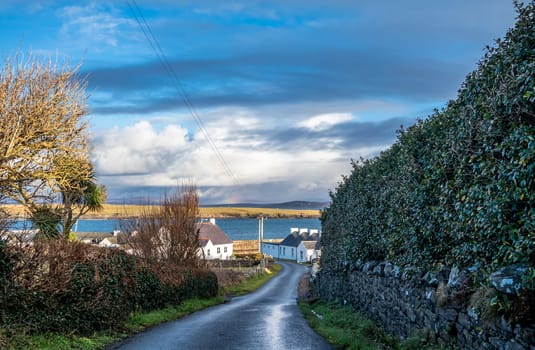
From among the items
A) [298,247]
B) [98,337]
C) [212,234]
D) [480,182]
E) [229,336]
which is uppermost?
[480,182]

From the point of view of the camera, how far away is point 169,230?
103 ft

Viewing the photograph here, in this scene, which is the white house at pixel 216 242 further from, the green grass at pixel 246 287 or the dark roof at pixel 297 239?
the green grass at pixel 246 287

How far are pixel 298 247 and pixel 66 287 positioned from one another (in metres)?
94.7

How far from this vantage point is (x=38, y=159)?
20438 millimetres

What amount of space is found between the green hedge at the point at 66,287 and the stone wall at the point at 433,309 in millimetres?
7253

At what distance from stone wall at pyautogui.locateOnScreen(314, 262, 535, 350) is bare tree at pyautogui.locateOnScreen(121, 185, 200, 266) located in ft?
54.4

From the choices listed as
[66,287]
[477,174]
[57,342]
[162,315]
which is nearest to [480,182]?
[477,174]

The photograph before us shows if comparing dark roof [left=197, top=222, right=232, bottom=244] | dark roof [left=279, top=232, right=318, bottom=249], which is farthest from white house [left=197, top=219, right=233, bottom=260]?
dark roof [left=279, top=232, right=318, bottom=249]

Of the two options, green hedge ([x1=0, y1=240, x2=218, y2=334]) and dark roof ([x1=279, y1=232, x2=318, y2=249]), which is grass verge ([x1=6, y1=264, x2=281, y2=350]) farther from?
dark roof ([x1=279, y1=232, x2=318, y2=249])

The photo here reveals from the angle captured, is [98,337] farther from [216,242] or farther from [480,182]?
[216,242]

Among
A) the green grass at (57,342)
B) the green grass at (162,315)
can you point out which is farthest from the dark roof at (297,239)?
the green grass at (57,342)

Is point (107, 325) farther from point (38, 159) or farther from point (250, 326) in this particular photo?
point (38, 159)

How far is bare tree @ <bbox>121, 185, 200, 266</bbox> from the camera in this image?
30802mm

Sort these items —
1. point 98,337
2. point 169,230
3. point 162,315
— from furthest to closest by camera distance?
point 169,230 < point 162,315 < point 98,337
